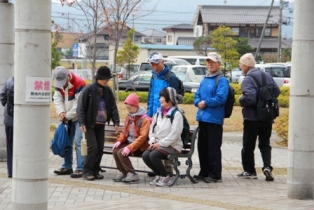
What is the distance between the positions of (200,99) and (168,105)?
2.02 ft

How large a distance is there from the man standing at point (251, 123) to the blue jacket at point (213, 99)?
354 millimetres

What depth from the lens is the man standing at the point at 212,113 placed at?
1034 centimetres

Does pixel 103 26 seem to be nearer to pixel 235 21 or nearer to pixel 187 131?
pixel 187 131

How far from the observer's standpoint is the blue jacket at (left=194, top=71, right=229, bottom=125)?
10289 millimetres

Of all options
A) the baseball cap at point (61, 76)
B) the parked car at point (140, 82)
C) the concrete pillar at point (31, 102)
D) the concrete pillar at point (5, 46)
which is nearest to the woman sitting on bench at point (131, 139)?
the baseball cap at point (61, 76)

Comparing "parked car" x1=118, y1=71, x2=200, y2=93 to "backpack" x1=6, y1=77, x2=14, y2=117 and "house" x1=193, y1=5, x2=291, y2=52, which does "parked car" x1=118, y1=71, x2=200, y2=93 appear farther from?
"house" x1=193, y1=5, x2=291, y2=52

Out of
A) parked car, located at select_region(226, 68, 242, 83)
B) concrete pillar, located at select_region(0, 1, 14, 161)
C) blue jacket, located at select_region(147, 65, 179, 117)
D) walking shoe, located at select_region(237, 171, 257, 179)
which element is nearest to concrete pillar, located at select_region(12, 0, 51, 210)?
blue jacket, located at select_region(147, 65, 179, 117)

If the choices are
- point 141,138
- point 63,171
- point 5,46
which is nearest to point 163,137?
point 141,138

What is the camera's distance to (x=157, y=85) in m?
10.7

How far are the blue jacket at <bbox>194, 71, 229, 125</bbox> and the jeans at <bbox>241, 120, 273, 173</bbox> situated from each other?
20.6 inches

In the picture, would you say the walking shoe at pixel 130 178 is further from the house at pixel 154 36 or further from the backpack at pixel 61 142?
the house at pixel 154 36

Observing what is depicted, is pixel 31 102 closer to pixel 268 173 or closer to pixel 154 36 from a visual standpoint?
pixel 268 173

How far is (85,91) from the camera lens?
1049 cm

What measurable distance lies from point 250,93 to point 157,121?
1415mm
